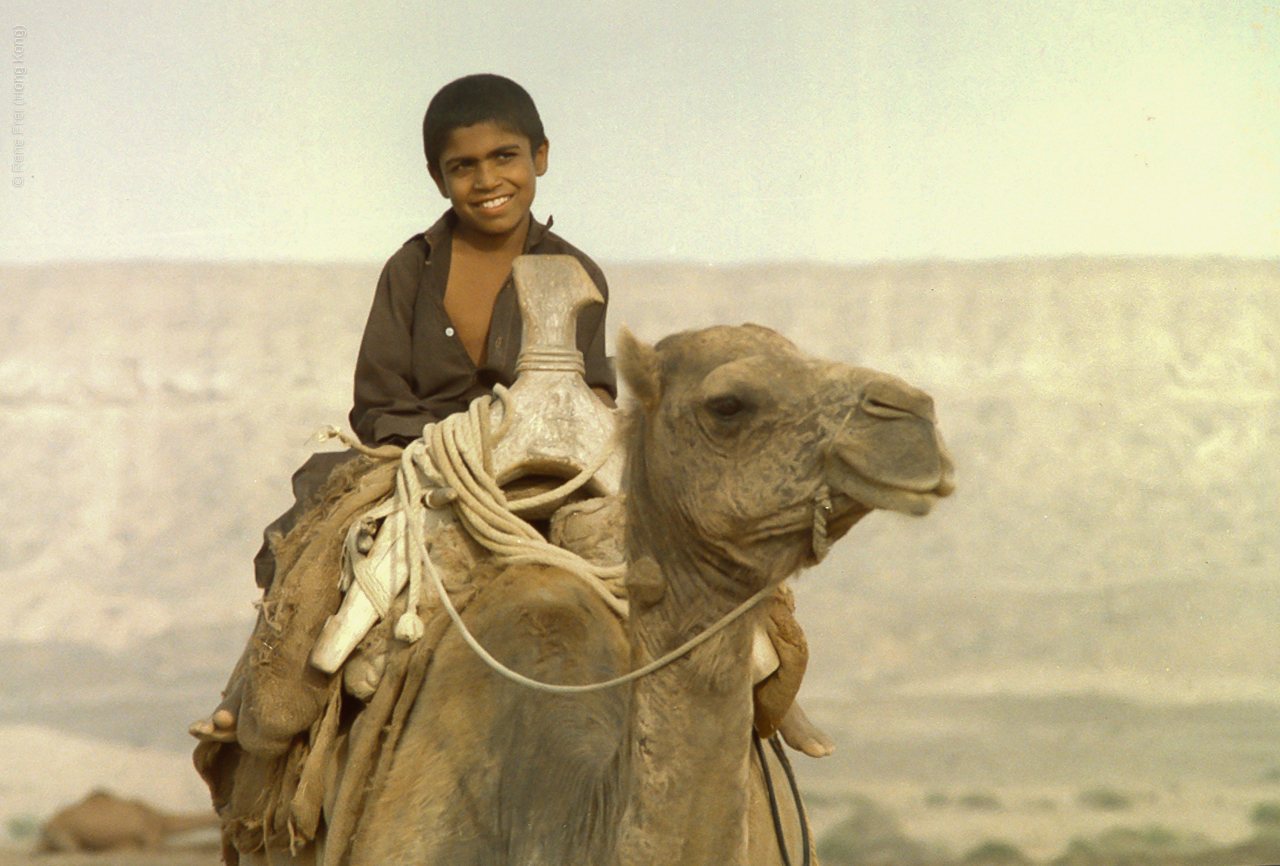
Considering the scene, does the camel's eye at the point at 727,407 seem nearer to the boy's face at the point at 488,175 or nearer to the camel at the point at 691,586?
the camel at the point at 691,586

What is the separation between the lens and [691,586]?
2084mm

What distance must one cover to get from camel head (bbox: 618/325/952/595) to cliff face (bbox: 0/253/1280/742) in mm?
5246

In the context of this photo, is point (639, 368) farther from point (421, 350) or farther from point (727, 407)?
point (421, 350)

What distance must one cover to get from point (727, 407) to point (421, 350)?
5.85ft

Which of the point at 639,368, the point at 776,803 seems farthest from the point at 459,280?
the point at 639,368

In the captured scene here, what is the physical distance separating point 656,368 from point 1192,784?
6.30m

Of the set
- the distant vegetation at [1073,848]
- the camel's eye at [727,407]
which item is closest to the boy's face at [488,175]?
the camel's eye at [727,407]

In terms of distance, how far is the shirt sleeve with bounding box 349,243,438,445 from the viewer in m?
3.59

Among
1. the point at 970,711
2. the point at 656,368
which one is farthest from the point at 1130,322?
the point at 656,368

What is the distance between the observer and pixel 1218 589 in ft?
24.8

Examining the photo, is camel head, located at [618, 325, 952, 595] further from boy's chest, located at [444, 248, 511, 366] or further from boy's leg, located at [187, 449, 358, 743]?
boy's chest, located at [444, 248, 511, 366]

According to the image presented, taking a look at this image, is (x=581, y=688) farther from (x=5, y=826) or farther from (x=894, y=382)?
(x=5, y=826)

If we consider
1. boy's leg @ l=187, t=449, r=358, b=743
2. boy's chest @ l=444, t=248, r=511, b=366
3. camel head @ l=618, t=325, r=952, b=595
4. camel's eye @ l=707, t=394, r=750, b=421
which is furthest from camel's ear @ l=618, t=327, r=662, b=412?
boy's chest @ l=444, t=248, r=511, b=366

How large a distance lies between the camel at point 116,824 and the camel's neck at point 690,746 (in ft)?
19.8
